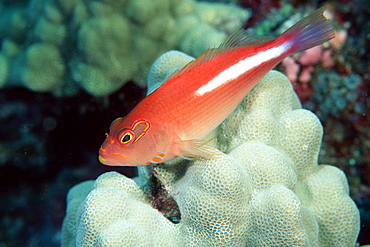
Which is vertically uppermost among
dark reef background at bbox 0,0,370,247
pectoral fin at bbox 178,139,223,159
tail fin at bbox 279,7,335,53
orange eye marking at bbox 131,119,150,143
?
orange eye marking at bbox 131,119,150,143

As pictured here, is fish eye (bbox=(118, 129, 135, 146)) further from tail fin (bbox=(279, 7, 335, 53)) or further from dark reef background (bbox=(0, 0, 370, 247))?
dark reef background (bbox=(0, 0, 370, 247))

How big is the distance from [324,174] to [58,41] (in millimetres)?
4041

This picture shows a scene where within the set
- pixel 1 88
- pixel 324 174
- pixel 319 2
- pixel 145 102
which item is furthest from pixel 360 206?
pixel 1 88

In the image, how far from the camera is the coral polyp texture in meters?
4.11

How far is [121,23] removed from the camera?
164 inches

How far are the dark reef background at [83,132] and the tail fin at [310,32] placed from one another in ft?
5.22

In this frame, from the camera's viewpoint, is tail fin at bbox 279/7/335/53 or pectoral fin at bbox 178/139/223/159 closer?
pectoral fin at bbox 178/139/223/159

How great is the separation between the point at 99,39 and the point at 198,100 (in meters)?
2.28

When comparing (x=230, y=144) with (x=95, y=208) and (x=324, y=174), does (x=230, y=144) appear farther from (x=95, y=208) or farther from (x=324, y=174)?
(x=95, y=208)

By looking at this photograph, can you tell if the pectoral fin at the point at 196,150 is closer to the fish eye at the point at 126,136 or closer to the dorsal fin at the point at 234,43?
the fish eye at the point at 126,136

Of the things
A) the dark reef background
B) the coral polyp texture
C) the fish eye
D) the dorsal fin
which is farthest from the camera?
the coral polyp texture

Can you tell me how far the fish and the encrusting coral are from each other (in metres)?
0.29

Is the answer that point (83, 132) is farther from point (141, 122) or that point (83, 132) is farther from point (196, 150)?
point (196, 150)

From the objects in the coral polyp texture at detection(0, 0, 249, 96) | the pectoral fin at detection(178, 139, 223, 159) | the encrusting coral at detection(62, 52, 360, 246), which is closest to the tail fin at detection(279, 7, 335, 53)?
the encrusting coral at detection(62, 52, 360, 246)
